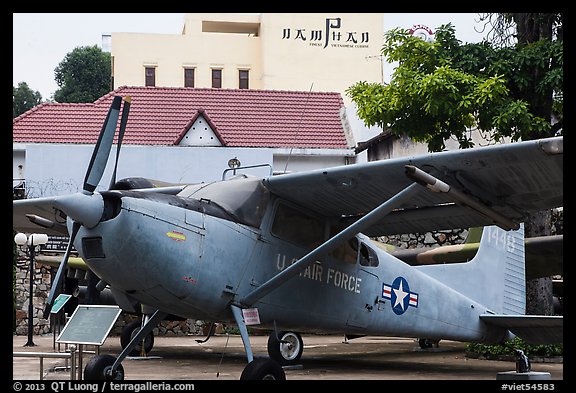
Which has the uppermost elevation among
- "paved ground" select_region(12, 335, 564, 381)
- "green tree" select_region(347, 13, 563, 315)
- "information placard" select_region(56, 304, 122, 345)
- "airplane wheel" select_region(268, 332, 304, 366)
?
"green tree" select_region(347, 13, 563, 315)

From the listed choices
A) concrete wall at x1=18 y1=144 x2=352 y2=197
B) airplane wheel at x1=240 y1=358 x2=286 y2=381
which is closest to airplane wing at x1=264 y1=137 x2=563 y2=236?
airplane wheel at x1=240 y1=358 x2=286 y2=381

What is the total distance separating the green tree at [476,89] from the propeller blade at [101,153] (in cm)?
747

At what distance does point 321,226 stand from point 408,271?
1.75 m

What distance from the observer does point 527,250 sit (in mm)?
14867

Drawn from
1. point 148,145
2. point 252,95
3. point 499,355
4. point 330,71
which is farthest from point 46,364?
point 330,71

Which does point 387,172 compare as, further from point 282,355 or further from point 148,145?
point 148,145

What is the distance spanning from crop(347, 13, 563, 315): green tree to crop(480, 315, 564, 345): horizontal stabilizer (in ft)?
11.2

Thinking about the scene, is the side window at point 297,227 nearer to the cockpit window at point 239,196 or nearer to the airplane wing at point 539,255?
the cockpit window at point 239,196

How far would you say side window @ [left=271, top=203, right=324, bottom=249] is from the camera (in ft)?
33.8

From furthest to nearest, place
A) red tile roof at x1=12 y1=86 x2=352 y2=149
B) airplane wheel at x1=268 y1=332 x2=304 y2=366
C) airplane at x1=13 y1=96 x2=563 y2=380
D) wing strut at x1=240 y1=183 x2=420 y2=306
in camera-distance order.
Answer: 1. red tile roof at x1=12 y1=86 x2=352 y2=149
2. airplane wheel at x1=268 y1=332 x2=304 y2=366
3. wing strut at x1=240 y1=183 x2=420 y2=306
4. airplane at x1=13 y1=96 x2=563 y2=380

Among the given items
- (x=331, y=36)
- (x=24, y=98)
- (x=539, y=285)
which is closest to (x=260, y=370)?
(x=539, y=285)

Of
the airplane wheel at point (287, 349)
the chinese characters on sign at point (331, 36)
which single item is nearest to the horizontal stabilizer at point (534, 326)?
the airplane wheel at point (287, 349)

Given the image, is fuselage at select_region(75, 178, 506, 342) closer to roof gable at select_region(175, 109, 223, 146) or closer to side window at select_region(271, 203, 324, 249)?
side window at select_region(271, 203, 324, 249)

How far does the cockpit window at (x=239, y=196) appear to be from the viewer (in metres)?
9.82
